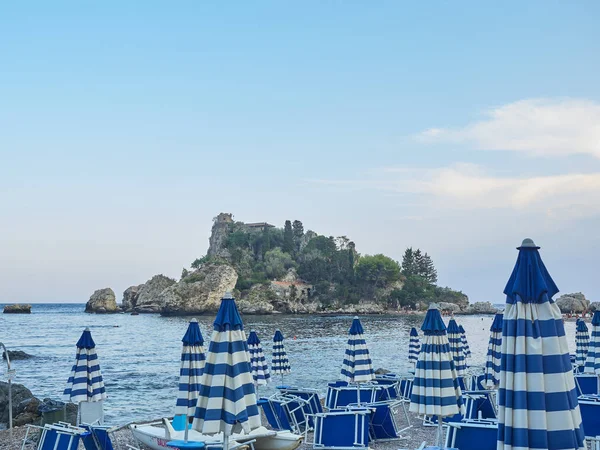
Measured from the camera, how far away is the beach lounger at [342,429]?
10227 mm

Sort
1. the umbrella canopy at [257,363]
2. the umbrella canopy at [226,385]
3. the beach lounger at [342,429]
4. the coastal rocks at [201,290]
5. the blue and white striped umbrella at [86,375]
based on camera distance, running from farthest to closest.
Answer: the coastal rocks at [201,290], the umbrella canopy at [257,363], the blue and white striped umbrella at [86,375], the beach lounger at [342,429], the umbrella canopy at [226,385]

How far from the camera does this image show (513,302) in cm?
489

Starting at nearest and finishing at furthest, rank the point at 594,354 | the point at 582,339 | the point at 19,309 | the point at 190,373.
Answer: the point at 190,373
the point at 594,354
the point at 582,339
the point at 19,309

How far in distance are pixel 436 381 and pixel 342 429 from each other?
7.77ft

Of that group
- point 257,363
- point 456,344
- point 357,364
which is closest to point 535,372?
point 357,364

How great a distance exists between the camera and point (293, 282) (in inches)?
5015

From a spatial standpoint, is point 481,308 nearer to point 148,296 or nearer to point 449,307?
point 449,307

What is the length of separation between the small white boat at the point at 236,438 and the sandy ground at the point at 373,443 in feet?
1.81

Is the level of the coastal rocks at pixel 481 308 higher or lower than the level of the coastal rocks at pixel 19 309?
higher

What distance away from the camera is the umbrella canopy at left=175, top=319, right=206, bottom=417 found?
10.7 meters

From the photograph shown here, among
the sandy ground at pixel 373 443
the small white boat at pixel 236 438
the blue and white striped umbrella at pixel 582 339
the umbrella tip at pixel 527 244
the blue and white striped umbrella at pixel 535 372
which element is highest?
the umbrella tip at pixel 527 244

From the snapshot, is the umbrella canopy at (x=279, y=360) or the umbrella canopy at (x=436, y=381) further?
the umbrella canopy at (x=279, y=360)

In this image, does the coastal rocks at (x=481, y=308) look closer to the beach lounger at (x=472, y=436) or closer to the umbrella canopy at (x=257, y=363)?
the umbrella canopy at (x=257, y=363)

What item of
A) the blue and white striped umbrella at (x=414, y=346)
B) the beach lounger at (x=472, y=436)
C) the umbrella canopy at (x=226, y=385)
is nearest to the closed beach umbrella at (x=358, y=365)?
the beach lounger at (x=472, y=436)
